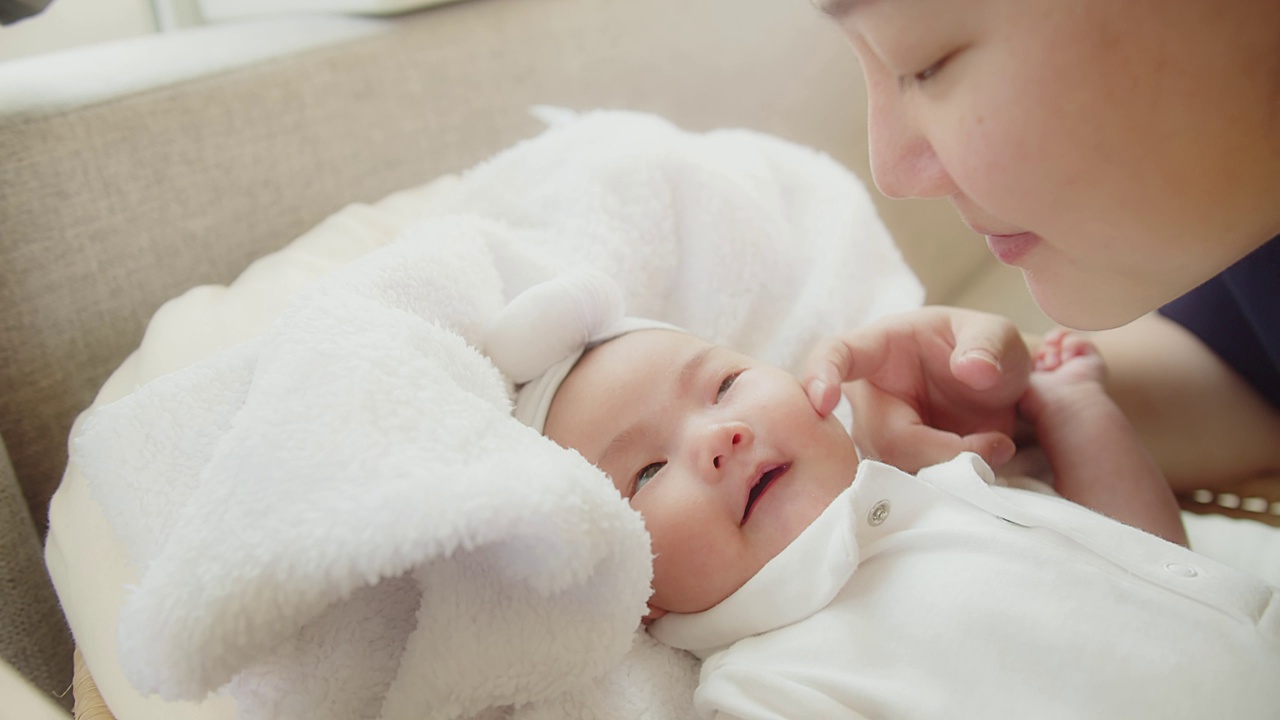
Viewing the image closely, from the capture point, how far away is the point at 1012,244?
633mm

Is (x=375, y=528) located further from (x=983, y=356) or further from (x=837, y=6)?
(x=983, y=356)

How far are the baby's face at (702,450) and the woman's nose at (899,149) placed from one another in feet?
0.85

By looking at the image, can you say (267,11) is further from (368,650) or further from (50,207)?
(368,650)

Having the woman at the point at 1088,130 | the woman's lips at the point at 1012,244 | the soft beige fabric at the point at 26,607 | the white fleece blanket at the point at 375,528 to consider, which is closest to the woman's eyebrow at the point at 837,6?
the woman at the point at 1088,130

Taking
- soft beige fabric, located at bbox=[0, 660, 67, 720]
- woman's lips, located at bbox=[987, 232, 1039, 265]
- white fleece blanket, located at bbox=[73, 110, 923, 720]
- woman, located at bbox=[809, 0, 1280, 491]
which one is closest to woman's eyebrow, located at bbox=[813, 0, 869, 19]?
woman, located at bbox=[809, 0, 1280, 491]

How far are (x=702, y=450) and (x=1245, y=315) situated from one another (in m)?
0.76

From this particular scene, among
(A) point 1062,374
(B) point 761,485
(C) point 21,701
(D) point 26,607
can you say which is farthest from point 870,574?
(D) point 26,607

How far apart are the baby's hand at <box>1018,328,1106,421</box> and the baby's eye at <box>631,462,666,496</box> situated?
1.69 ft

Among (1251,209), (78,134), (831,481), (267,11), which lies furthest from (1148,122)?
(267,11)

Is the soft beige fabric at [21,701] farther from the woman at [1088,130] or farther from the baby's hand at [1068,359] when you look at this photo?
the baby's hand at [1068,359]

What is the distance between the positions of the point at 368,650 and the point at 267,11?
3.65 ft

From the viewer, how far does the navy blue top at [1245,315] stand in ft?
3.24

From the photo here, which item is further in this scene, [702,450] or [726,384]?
[726,384]

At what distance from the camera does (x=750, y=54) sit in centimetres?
154
